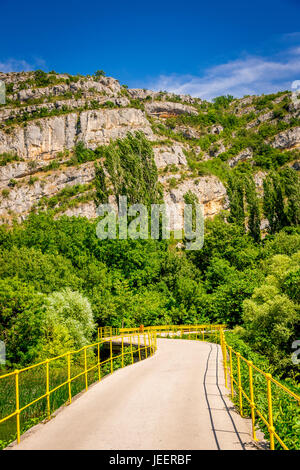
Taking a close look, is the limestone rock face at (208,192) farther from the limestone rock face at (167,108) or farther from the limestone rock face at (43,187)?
the limestone rock face at (167,108)

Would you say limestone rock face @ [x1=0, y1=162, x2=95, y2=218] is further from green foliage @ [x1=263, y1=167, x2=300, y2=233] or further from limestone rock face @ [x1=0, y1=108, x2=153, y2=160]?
green foliage @ [x1=263, y1=167, x2=300, y2=233]

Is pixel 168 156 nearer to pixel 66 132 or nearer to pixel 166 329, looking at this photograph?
pixel 66 132

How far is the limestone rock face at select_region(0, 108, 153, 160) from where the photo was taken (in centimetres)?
10394

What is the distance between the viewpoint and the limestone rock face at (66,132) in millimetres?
103938

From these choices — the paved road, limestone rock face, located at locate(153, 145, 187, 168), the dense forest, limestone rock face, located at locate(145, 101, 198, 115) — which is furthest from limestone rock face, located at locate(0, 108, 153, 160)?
the paved road

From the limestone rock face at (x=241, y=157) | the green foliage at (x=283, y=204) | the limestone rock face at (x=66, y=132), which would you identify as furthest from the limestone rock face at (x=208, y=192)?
the green foliage at (x=283, y=204)

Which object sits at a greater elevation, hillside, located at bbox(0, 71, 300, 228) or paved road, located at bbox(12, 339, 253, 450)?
hillside, located at bbox(0, 71, 300, 228)

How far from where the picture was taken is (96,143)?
346 ft

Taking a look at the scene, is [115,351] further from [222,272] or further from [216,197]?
[216,197]

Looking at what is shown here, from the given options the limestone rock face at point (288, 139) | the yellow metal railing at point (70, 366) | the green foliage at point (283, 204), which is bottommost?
the yellow metal railing at point (70, 366)

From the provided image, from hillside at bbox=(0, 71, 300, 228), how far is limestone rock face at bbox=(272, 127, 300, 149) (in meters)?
0.29

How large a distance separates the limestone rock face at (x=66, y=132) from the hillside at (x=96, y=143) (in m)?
0.27

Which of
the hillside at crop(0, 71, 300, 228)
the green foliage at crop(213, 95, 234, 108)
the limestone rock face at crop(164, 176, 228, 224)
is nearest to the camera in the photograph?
the limestone rock face at crop(164, 176, 228, 224)

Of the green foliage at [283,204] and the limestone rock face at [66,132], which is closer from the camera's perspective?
the green foliage at [283,204]
